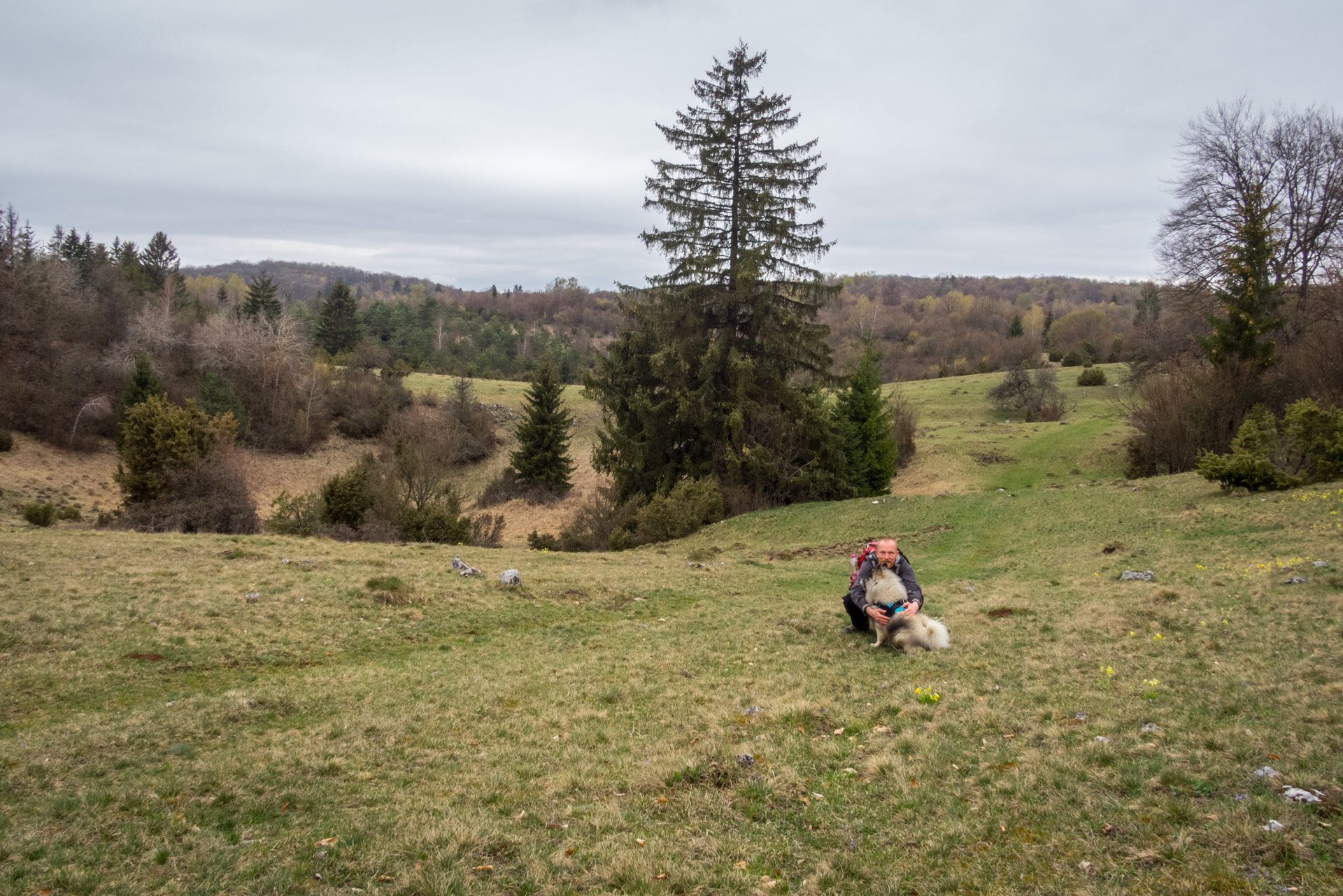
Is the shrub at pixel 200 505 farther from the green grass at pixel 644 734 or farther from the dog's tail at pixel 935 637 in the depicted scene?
the dog's tail at pixel 935 637

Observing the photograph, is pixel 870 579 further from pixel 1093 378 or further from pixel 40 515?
pixel 1093 378

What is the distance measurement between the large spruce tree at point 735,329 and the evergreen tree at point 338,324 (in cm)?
4894

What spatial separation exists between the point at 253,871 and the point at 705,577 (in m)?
12.0

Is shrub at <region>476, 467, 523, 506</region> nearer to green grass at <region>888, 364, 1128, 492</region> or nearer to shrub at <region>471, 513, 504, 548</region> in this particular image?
shrub at <region>471, 513, 504, 548</region>

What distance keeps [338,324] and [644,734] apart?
71835mm

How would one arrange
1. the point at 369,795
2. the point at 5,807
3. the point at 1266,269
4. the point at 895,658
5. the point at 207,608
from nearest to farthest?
the point at 5,807 < the point at 369,795 < the point at 895,658 < the point at 207,608 < the point at 1266,269

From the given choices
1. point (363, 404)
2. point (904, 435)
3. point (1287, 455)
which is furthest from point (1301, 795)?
point (363, 404)

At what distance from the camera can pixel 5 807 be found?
4.73 metres

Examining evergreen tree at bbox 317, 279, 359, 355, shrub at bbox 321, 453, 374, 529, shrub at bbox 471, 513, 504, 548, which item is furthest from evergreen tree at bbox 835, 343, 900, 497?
evergreen tree at bbox 317, 279, 359, 355

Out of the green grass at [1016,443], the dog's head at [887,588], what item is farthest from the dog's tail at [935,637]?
the green grass at [1016,443]

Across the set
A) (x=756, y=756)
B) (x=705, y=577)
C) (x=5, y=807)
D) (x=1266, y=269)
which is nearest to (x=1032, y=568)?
(x=705, y=577)

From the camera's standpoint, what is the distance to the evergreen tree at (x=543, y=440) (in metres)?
41.7

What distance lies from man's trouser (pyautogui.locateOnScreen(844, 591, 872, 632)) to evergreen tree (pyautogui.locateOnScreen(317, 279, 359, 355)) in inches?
2673

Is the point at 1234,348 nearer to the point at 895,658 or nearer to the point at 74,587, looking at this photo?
the point at 895,658
